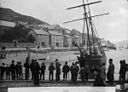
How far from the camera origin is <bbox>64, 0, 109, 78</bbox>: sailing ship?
2959 millimetres

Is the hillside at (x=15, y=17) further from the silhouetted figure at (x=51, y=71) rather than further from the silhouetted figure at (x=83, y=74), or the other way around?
the silhouetted figure at (x=83, y=74)

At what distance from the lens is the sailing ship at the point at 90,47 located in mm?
2959

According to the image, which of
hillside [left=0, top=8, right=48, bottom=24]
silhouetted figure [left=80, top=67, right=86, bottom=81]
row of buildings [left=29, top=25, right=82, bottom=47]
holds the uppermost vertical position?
hillside [left=0, top=8, right=48, bottom=24]

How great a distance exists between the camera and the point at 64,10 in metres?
2.98

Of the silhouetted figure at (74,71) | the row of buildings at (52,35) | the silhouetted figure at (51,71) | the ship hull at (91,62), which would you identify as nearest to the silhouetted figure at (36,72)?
the silhouetted figure at (51,71)

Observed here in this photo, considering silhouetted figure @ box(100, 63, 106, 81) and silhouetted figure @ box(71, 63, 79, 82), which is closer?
silhouetted figure @ box(100, 63, 106, 81)

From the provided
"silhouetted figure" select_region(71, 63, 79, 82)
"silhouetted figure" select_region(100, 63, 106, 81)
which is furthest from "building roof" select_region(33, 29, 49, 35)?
"silhouetted figure" select_region(100, 63, 106, 81)

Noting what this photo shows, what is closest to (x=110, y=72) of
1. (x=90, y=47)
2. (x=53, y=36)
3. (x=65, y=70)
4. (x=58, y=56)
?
(x=90, y=47)

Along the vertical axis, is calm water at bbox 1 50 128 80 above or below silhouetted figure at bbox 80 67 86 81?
above

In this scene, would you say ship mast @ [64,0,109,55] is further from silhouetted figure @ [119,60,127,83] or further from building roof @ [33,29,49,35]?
building roof @ [33,29,49,35]

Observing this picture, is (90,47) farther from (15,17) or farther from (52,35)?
(15,17)

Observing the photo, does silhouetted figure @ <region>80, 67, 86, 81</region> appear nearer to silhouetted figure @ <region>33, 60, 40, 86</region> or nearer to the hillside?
silhouetted figure @ <region>33, 60, 40, 86</region>

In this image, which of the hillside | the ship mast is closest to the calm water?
the ship mast

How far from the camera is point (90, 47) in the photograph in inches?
122
